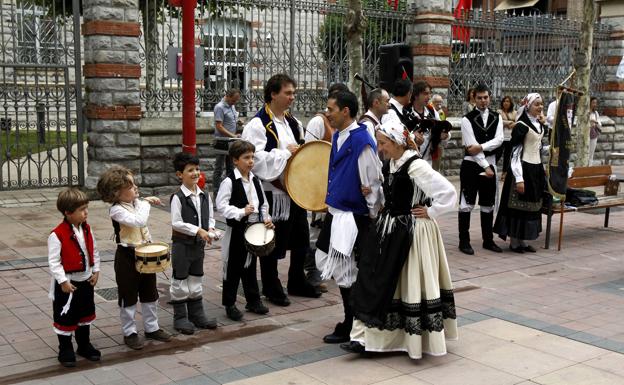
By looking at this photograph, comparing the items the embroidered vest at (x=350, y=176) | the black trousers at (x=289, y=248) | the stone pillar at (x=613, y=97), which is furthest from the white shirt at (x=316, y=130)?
the stone pillar at (x=613, y=97)

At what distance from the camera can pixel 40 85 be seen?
38.5 ft

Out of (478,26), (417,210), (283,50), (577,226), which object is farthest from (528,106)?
(478,26)

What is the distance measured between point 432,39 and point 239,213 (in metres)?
10.7

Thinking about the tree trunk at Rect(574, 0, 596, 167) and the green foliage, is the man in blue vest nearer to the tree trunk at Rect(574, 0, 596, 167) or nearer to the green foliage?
the green foliage

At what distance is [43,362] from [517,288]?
4638 millimetres

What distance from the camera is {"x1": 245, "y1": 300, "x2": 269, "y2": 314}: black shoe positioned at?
258 inches

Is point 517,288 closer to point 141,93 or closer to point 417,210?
point 417,210

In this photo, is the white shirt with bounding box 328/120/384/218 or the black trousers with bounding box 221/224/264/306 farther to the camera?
the black trousers with bounding box 221/224/264/306

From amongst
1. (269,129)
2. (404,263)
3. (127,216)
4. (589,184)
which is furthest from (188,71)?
(589,184)

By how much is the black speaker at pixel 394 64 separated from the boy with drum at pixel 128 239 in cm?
477

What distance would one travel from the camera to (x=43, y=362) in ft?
17.5

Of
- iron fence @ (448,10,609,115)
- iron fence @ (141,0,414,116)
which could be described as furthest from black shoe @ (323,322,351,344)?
iron fence @ (448,10,609,115)

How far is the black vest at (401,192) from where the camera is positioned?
539cm

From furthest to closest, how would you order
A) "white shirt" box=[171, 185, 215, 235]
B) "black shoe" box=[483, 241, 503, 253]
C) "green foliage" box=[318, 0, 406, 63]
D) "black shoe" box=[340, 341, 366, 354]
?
1. "green foliage" box=[318, 0, 406, 63]
2. "black shoe" box=[483, 241, 503, 253]
3. "white shirt" box=[171, 185, 215, 235]
4. "black shoe" box=[340, 341, 366, 354]
